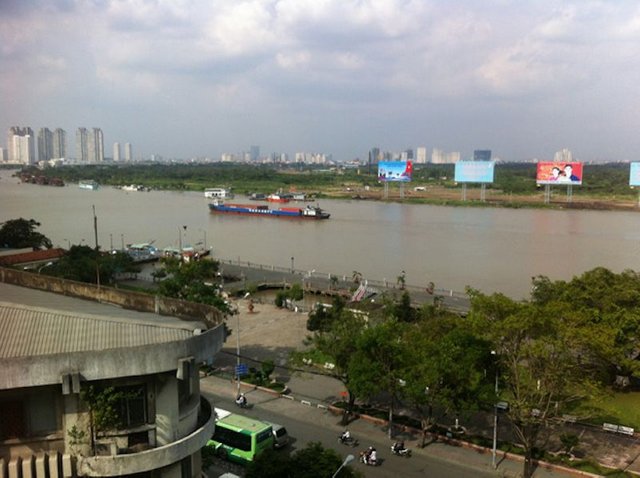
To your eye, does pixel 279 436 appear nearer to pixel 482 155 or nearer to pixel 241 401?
pixel 241 401

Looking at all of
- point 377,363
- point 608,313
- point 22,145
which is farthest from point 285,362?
point 22,145

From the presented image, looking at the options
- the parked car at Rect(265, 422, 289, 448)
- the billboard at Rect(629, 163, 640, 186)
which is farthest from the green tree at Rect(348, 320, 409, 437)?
the billboard at Rect(629, 163, 640, 186)

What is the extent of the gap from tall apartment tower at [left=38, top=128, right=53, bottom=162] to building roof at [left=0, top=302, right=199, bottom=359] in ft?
366

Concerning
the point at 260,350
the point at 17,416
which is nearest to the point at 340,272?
the point at 260,350

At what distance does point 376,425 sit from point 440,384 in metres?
1.29

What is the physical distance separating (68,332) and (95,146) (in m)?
133

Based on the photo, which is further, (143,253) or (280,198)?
(280,198)

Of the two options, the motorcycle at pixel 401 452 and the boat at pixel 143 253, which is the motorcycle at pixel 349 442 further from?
the boat at pixel 143 253

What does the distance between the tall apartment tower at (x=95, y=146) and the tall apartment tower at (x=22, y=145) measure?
19.9 m

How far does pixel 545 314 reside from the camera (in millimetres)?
6344

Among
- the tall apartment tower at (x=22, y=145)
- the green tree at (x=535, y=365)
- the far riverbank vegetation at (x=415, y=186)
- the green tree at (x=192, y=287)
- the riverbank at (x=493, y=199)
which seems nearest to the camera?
the green tree at (x=535, y=365)

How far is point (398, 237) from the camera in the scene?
79.3 feet

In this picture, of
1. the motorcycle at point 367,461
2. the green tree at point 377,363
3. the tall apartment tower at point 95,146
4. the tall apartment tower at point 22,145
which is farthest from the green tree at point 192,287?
the tall apartment tower at point 95,146

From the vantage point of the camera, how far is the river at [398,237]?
17375mm
